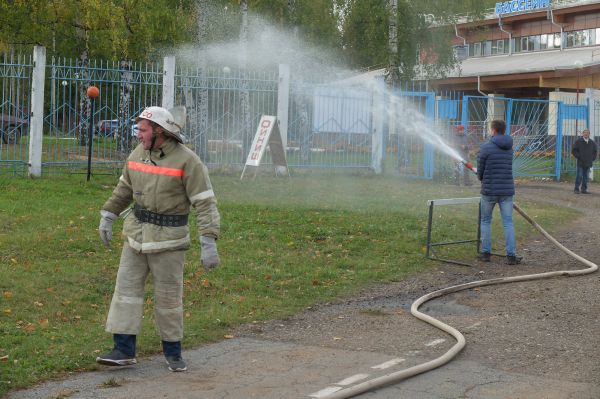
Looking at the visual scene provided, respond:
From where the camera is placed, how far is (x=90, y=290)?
9.27 metres

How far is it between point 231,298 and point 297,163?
1371cm

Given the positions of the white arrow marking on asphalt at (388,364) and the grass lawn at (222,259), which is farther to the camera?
the grass lawn at (222,259)

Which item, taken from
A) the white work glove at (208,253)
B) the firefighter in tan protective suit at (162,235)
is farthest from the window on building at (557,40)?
the white work glove at (208,253)

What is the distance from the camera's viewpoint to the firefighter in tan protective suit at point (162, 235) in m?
6.75

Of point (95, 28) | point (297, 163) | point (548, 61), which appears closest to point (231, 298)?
point (297, 163)

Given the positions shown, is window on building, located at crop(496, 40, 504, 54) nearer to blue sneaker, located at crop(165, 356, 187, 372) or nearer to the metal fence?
the metal fence

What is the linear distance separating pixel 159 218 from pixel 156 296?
583 millimetres

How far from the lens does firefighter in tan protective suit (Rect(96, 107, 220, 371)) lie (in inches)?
266

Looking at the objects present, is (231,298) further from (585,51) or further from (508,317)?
(585,51)

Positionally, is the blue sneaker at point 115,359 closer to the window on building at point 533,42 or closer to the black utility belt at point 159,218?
the black utility belt at point 159,218

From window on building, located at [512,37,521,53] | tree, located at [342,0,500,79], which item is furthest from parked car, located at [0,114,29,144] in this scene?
window on building, located at [512,37,521,53]

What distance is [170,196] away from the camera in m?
6.81

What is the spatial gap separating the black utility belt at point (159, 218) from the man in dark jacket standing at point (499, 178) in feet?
20.9

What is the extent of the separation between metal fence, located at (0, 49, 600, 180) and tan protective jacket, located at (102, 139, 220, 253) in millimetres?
11786
